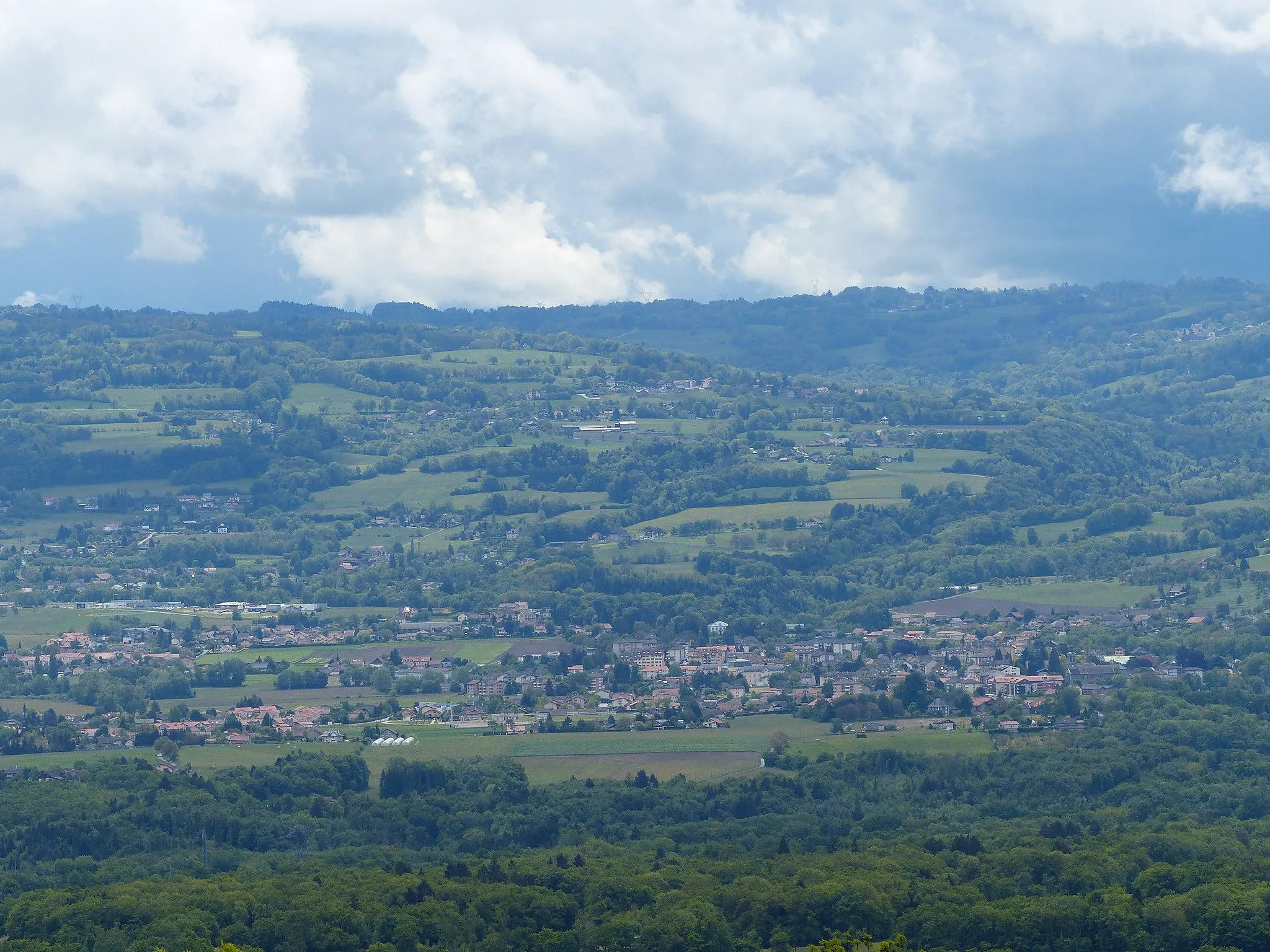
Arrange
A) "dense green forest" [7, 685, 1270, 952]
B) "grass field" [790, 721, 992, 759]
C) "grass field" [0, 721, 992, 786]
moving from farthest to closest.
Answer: "grass field" [790, 721, 992, 759], "grass field" [0, 721, 992, 786], "dense green forest" [7, 685, 1270, 952]

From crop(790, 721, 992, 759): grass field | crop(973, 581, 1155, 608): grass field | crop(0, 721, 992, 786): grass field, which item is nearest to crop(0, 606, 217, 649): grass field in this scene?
crop(0, 721, 992, 786): grass field

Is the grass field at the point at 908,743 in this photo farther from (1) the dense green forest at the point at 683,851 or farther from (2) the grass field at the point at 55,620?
(2) the grass field at the point at 55,620

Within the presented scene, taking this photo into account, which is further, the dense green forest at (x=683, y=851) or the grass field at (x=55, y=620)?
the grass field at (x=55, y=620)

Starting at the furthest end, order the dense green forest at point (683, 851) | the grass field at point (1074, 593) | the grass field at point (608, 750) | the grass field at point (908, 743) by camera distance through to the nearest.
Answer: the grass field at point (1074, 593)
the grass field at point (908, 743)
the grass field at point (608, 750)
the dense green forest at point (683, 851)

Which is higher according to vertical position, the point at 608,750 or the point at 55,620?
the point at 55,620

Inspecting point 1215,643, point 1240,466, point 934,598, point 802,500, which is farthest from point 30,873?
point 1240,466

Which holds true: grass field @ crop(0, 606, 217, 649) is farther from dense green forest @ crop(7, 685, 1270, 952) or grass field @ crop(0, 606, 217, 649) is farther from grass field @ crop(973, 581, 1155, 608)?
grass field @ crop(973, 581, 1155, 608)

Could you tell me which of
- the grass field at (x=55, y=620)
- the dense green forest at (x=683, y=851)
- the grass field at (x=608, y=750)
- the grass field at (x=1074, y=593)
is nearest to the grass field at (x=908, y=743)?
the grass field at (x=608, y=750)

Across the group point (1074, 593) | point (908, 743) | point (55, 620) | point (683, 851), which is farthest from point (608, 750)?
point (55, 620)

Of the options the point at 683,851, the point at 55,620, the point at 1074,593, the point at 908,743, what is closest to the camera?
the point at 683,851

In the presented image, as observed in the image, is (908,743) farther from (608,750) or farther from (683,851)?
(683,851)

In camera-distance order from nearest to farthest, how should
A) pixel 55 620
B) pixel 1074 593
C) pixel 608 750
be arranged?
pixel 608 750, pixel 1074 593, pixel 55 620
